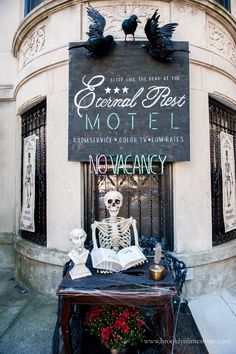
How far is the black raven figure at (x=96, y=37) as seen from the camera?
4.14 m

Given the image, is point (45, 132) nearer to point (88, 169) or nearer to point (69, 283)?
point (88, 169)

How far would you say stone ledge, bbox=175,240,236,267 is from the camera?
14.1 ft

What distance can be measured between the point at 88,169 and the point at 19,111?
2471 millimetres

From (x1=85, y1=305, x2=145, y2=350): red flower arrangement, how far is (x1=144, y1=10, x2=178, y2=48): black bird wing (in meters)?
4.03

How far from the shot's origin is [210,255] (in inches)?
177

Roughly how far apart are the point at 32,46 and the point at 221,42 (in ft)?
12.8

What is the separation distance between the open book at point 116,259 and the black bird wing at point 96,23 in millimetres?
3515

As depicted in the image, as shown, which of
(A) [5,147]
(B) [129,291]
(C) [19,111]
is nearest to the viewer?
(B) [129,291]

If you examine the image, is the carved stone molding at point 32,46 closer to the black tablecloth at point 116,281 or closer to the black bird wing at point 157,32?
the black bird wing at point 157,32

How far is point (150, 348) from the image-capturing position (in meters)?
2.94

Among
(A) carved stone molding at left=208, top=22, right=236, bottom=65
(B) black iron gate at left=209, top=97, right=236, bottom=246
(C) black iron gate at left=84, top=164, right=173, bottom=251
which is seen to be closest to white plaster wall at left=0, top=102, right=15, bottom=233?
(C) black iron gate at left=84, top=164, right=173, bottom=251

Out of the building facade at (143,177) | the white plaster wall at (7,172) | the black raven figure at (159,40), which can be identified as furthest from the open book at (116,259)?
the white plaster wall at (7,172)

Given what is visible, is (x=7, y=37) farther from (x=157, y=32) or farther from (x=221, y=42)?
(x=221, y=42)

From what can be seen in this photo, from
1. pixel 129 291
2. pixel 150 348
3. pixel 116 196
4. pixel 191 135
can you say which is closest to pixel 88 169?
pixel 116 196
